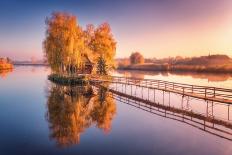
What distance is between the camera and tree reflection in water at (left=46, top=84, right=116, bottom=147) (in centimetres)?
1823

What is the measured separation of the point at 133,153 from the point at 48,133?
294 inches

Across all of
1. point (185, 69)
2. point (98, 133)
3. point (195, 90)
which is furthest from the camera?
point (185, 69)

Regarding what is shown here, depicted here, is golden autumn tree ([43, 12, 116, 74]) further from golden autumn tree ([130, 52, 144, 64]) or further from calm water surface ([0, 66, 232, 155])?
golden autumn tree ([130, 52, 144, 64])

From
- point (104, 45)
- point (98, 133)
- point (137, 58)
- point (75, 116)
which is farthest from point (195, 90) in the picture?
point (137, 58)

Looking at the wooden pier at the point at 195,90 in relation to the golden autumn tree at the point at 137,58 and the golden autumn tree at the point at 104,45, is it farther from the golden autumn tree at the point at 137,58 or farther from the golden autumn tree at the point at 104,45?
the golden autumn tree at the point at 137,58

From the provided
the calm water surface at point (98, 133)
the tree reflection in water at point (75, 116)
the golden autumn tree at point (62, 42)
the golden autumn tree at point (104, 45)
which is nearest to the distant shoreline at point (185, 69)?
the golden autumn tree at point (104, 45)

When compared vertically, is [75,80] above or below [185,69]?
below

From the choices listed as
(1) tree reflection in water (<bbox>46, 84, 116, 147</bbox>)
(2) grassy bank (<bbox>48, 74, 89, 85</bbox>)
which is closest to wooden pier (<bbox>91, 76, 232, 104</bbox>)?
(2) grassy bank (<bbox>48, 74, 89, 85</bbox>)

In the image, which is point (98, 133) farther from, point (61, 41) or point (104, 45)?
point (104, 45)

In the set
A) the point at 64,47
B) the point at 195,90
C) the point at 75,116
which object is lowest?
the point at 75,116

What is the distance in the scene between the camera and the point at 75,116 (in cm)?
2370

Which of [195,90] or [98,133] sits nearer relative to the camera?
[98,133]

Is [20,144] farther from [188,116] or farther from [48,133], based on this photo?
[188,116]

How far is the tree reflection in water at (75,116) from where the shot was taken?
18.2 metres
